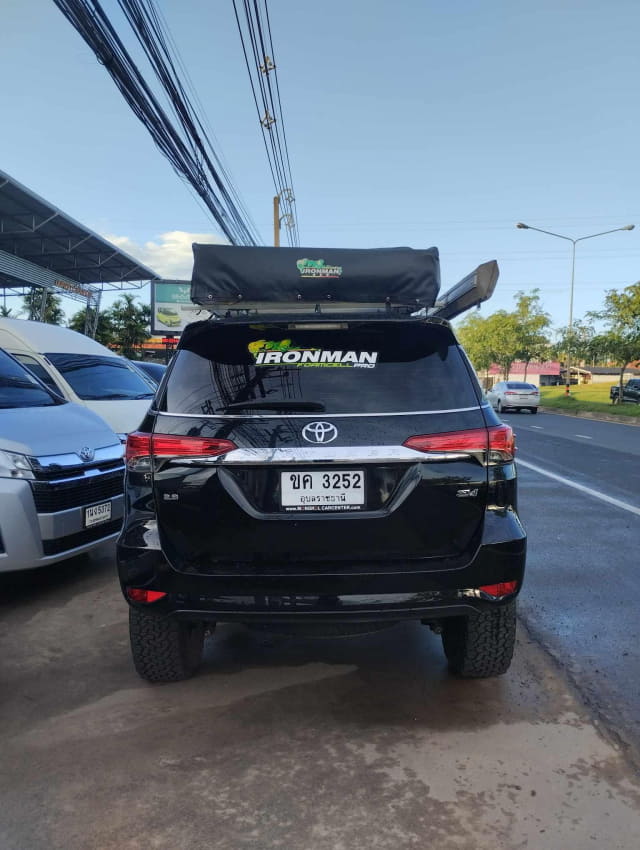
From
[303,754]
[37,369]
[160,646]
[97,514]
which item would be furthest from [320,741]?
[37,369]

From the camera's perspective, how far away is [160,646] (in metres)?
3.11

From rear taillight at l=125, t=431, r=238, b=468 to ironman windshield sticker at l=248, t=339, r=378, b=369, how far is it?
0.39m

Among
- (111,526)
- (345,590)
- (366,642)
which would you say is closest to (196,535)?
(345,590)

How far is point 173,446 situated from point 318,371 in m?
0.65

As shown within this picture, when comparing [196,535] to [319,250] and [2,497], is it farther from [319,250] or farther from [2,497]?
[319,250]

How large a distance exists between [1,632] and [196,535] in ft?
6.61

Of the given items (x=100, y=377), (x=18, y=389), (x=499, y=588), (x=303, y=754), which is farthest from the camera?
(x=100, y=377)

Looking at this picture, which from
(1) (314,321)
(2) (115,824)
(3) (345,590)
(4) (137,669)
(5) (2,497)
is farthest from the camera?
(5) (2,497)

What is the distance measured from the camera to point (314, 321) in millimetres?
2883

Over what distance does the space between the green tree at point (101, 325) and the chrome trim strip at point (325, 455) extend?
4235 centimetres

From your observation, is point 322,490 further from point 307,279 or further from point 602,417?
point 602,417

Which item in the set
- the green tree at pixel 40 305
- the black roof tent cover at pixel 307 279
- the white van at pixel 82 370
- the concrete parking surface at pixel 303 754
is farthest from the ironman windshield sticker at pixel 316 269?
the green tree at pixel 40 305

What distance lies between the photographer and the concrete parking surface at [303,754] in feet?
7.16

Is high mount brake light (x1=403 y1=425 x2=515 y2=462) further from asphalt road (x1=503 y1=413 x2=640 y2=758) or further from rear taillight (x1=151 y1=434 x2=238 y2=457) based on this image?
asphalt road (x1=503 y1=413 x2=640 y2=758)
